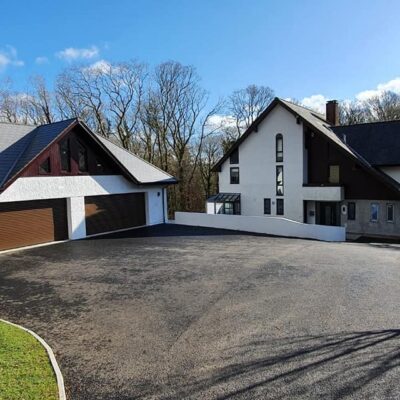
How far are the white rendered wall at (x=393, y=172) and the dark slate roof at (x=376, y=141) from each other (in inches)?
21.4

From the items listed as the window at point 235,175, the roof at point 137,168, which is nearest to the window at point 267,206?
the window at point 235,175

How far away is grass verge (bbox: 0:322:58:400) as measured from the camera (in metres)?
4.54

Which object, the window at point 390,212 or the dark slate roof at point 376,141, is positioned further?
the dark slate roof at point 376,141

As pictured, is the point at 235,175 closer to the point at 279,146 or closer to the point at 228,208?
the point at 228,208

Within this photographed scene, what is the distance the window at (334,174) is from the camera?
24844mm

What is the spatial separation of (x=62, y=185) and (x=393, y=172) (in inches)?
825

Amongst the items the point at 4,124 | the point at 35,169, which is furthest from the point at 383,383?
the point at 4,124

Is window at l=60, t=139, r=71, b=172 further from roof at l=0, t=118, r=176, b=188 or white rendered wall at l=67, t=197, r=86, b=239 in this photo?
white rendered wall at l=67, t=197, r=86, b=239

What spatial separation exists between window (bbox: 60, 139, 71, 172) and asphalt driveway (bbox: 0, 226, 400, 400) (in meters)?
5.57

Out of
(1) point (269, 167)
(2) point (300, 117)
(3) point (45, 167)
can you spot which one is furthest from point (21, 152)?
(2) point (300, 117)

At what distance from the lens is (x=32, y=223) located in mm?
16719

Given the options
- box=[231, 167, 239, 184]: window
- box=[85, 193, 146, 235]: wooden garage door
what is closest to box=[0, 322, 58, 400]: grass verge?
box=[85, 193, 146, 235]: wooden garage door

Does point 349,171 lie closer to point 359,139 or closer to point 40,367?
point 359,139

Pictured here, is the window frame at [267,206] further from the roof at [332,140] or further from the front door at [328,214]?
the roof at [332,140]
